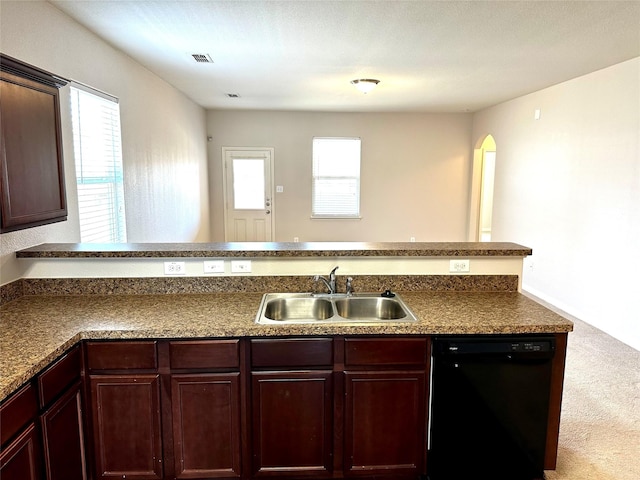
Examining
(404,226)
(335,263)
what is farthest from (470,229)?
(335,263)

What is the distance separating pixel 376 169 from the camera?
7828mm

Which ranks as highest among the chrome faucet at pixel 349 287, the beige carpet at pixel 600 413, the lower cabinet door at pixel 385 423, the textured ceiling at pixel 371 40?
the textured ceiling at pixel 371 40

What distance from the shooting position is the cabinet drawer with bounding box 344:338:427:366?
1.97m

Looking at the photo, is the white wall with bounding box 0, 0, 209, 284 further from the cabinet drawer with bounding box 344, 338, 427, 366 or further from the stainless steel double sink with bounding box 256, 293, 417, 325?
the cabinet drawer with bounding box 344, 338, 427, 366

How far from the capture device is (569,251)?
191 inches

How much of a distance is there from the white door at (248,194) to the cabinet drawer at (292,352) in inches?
238

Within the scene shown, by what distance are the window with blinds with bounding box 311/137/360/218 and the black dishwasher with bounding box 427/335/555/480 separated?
19.8 ft

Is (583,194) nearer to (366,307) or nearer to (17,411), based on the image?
(366,307)

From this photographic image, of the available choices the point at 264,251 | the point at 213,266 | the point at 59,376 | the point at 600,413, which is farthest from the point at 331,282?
the point at 600,413

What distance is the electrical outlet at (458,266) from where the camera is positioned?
2.49 m

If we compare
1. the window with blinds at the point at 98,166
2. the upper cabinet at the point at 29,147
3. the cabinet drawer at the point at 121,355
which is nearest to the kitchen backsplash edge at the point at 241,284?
the upper cabinet at the point at 29,147

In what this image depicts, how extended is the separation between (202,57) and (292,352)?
10.2 ft

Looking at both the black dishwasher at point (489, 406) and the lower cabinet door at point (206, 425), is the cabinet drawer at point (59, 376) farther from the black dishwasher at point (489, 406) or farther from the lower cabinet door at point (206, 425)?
the black dishwasher at point (489, 406)

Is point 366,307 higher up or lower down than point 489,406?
higher up
